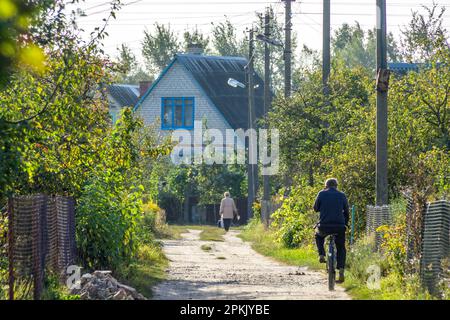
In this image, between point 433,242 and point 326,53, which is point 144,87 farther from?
point 433,242

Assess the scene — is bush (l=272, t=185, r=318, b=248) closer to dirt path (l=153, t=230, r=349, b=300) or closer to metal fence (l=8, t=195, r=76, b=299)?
dirt path (l=153, t=230, r=349, b=300)

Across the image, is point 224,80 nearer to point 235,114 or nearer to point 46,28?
point 235,114

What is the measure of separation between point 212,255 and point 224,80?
3722 centimetres

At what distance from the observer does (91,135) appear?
1889cm

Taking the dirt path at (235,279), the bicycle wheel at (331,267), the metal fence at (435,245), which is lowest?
the dirt path at (235,279)

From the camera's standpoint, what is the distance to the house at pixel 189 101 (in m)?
59.9

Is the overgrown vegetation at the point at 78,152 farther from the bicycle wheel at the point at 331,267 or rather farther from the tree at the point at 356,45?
the tree at the point at 356,45

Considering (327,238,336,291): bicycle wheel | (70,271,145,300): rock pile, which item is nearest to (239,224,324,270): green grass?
(327,238,336,291): bicycle wheel

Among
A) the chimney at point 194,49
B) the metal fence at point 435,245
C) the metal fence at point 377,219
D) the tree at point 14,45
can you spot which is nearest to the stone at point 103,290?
the metal fence at point 435,245

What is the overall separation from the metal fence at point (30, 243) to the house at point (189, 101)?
4450 centimetres

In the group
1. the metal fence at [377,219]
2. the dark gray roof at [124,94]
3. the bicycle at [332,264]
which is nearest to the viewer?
the bicycle at [332,264]

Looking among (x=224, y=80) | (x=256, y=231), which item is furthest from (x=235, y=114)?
(x=256, y=231)
